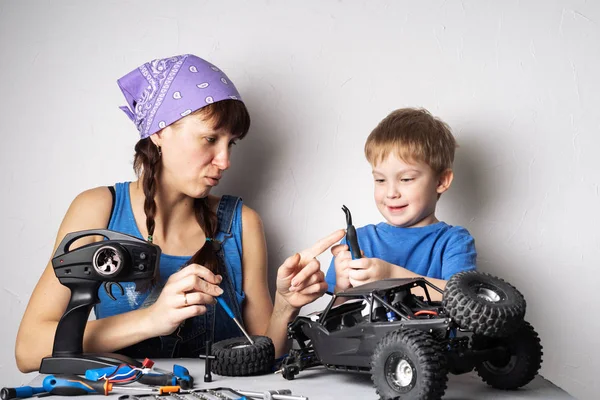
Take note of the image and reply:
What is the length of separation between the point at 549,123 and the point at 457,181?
28 cm

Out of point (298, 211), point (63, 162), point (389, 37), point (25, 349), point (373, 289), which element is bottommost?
point (25, 349)

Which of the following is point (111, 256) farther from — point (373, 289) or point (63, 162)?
point (63, 162)

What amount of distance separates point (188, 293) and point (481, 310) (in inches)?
22.8

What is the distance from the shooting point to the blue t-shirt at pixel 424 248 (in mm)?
1346

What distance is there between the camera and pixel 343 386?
984 millimetres

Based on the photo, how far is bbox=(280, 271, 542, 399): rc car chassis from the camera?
0.81 m

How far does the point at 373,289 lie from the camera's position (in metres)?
0.93

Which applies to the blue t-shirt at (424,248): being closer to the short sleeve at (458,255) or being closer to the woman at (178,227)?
the short sleeve at (458,255)

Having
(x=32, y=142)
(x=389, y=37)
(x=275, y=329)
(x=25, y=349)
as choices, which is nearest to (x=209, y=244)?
(x=275, y=329)

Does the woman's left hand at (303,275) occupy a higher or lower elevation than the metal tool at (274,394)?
higher

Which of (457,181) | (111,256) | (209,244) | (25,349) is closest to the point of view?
(111,256)

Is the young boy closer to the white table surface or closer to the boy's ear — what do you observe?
the boy's ear

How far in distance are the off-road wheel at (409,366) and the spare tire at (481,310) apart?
0.17 feet

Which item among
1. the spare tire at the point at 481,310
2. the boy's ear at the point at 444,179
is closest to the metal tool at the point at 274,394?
the spare tire at the point at 481,310
